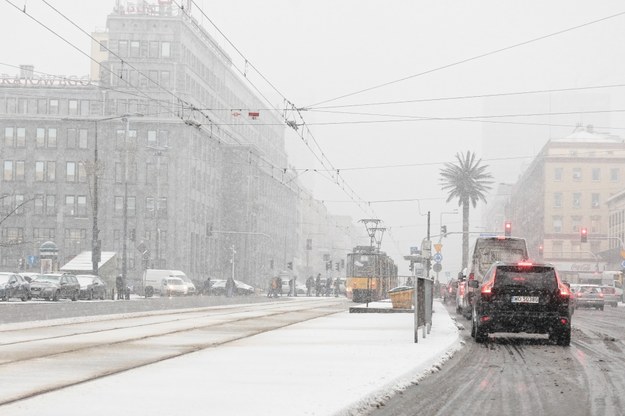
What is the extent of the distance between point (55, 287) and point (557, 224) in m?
79.6

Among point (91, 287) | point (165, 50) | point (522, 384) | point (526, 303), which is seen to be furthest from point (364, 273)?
point (165, 50)

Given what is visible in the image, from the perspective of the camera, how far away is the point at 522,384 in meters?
12.3

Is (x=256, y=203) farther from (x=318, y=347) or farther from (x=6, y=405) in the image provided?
(x=6, y=405)

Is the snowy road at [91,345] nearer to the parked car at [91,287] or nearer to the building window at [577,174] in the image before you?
the parked car at [91,287]

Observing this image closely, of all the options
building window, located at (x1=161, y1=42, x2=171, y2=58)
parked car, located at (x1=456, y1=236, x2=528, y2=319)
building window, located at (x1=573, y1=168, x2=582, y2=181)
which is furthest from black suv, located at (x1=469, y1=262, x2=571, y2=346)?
building window, located at (x1=573, y1=168, x2=582, y2=181)

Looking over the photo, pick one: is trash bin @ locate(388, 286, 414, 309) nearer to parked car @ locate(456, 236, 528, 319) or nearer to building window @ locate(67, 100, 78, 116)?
parked car @ locate(456, 236, 528, 319)

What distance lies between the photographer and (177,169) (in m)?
103

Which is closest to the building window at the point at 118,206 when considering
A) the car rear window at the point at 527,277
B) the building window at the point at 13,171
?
the building window at the point at 13,171

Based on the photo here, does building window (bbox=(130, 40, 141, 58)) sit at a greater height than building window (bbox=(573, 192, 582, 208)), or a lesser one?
greater

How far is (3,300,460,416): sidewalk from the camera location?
29.8ft

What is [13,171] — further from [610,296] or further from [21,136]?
[610,296]

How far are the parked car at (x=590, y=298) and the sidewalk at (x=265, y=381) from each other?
37831 mm

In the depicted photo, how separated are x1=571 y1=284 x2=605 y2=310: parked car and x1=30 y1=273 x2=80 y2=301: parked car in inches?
1029

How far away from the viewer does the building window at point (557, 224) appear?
392 ft
